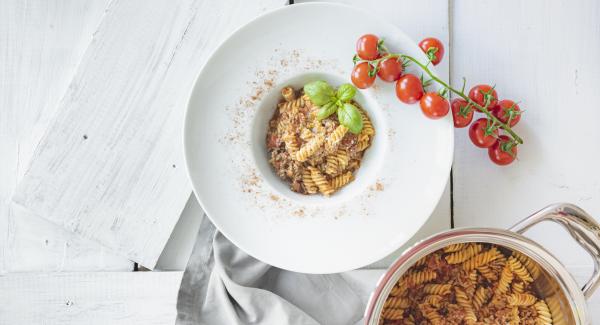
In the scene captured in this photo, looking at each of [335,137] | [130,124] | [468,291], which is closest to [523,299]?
[468,291]

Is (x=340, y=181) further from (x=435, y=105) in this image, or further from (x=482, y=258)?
(x=482, y=258)

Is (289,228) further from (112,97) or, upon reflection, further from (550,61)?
(550,61)

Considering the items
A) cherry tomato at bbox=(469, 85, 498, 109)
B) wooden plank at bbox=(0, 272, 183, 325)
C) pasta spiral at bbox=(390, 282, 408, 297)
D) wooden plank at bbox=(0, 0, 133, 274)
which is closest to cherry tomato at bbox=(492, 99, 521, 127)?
cherry tomato at bbox=(469, 85, 498, 109)

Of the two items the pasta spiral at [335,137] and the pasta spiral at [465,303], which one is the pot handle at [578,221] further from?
the pasta spiral at [335,137]

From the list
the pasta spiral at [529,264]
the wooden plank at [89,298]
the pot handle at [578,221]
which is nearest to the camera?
the pot handle at [578,221]

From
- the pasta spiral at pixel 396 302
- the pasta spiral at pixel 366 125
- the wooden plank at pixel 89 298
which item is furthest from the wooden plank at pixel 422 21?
the wooden plank at pixel 89 298

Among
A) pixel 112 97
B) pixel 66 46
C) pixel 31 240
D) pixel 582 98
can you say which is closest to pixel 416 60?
pixel 582 98

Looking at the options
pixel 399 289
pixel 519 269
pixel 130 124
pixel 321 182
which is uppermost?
pixel 519 269
